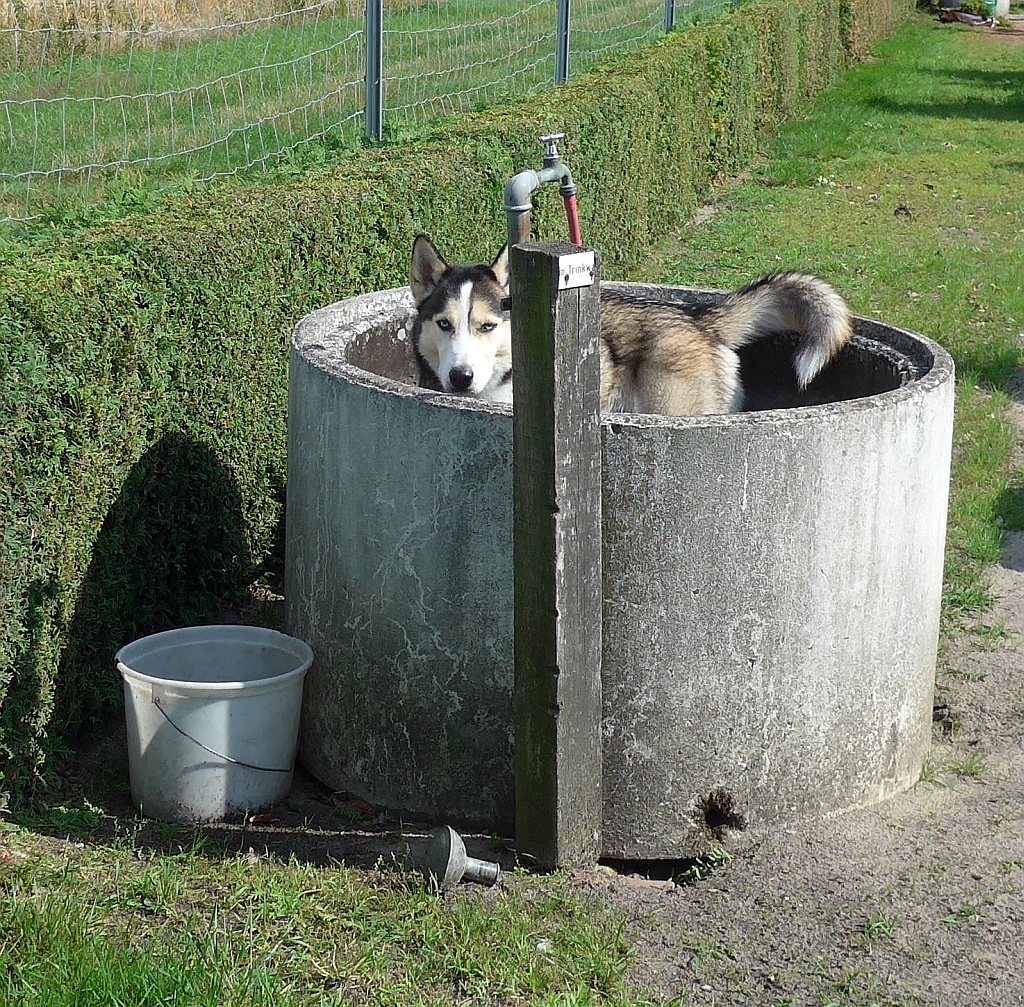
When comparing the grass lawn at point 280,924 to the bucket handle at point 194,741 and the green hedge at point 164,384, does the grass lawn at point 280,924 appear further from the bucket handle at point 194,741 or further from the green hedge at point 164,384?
the green hedge at point 164,384

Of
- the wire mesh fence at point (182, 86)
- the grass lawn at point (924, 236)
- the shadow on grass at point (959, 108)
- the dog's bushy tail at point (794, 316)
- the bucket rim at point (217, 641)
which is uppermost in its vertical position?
the wire mesh fence at point (182, 86)

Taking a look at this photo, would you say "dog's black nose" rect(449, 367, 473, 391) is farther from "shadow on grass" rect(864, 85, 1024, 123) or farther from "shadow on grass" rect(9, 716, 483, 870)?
"shadow on grass" rect(864, 85, 1024, 123)

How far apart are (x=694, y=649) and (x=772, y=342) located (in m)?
2.10

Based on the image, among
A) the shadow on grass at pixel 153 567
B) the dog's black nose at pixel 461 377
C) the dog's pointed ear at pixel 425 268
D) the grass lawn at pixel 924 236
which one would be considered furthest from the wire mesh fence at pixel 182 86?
the grass lawn at pixel 924 236

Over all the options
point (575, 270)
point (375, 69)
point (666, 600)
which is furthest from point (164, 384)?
point (375, 69)

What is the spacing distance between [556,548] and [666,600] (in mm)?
396

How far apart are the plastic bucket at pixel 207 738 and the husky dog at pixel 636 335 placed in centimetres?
134

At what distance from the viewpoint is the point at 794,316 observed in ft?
16.1

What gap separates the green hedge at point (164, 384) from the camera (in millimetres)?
3928

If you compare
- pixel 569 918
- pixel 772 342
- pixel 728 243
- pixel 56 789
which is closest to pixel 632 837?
pixel 569 918

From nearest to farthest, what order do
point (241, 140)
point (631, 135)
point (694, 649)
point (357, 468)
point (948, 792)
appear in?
point (694, 649) < point (357, 468) < point (948, 792) < point (241, 140) < point (631, 135)

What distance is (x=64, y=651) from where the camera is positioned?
4.17 metres

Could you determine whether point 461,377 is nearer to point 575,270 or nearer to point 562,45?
point 575,270

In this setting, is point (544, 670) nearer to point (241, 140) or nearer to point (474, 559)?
point (474, 559)
